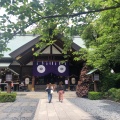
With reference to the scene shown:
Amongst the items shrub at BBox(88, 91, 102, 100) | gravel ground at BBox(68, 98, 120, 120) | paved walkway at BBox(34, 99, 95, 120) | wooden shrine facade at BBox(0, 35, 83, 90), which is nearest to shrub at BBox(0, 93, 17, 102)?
paved walkway at BBox(34, 99, 95, 120)

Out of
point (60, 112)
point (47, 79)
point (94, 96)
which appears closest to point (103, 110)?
point (60, 112)

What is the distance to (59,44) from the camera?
2434 cm

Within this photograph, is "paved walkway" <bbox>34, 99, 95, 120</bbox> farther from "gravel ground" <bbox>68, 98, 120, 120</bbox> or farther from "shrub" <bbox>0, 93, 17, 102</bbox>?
"shrub" <bbox>0, 93, 17, 102</bbox>

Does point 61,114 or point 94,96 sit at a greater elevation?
point 94,96

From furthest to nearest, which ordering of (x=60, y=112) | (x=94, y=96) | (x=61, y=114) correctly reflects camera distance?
(x=94, y=96)
(x=60, y=112)
(x=61, y=114)

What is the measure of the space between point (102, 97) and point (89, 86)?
165cm

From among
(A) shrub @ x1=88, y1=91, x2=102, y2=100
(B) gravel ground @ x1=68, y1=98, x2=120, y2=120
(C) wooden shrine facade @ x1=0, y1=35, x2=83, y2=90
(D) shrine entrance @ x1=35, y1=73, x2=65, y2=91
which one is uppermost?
(C) wooden shrine facade @ x1=0, y1=35, x2=83, y2=90

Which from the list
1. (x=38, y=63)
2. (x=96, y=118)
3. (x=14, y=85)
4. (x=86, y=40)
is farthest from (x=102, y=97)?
(x=14, y=85)

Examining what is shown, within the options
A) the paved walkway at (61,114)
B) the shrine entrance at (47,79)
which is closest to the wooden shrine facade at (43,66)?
the shrine entrance at (47,79)

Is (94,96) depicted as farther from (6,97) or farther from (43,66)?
(43,66)

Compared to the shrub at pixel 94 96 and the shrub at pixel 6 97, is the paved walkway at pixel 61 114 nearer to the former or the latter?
the shrub at pixel 6 97

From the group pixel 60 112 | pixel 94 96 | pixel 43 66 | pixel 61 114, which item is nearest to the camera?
pixel 61 114

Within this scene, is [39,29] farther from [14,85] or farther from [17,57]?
[14,85]

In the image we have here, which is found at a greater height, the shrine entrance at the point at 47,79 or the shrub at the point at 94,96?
the shrine entrance at the point at 47,79
